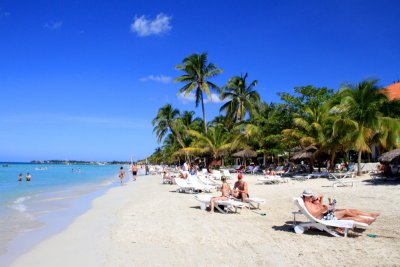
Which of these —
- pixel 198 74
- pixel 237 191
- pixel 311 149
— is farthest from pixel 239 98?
pixel 237 191

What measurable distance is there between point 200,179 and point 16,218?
798 centimetres

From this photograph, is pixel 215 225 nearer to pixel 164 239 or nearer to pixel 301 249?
pixel 164 239

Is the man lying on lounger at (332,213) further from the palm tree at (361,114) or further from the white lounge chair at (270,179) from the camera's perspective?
the palm tree at (361,114)

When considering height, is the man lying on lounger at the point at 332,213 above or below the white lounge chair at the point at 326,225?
above

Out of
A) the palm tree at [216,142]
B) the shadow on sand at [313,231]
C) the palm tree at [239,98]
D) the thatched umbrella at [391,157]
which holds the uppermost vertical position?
A: the palm tree at [239,98]

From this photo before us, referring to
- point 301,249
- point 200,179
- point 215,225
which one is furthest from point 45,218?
point 200,179

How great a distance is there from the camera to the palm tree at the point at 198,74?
91.8 feet

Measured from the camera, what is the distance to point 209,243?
5078 millimetres

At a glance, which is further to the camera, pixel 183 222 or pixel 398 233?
pixel 183 222

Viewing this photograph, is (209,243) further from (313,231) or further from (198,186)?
(198,186)

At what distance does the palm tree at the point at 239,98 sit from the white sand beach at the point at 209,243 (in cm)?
2375

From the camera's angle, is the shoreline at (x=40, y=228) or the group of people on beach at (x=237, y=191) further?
the group of people on beach at (x=237, y=191)

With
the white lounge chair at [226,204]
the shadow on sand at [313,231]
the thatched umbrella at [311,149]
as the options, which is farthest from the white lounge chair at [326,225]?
the thatched umbrella at [311,149]

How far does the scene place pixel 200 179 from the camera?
1452 cm
